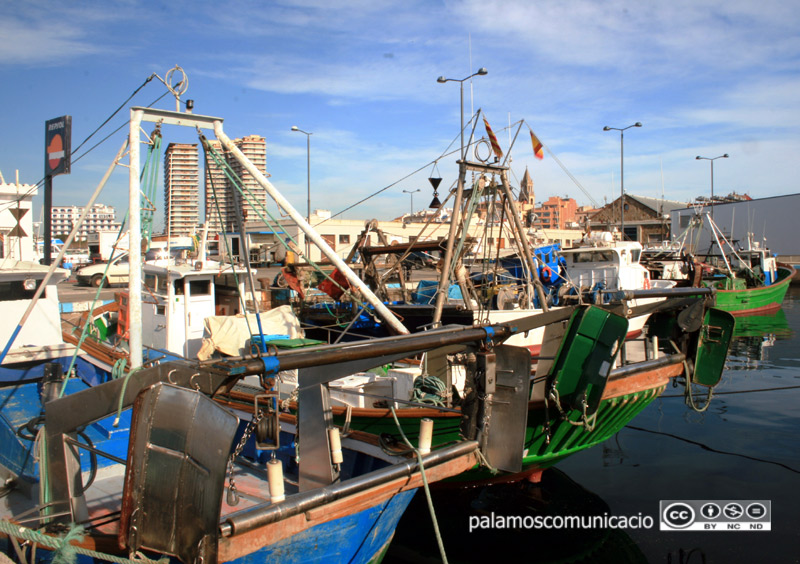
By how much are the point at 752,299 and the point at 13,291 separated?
1161 inches

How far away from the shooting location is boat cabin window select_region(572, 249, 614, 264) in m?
21.1

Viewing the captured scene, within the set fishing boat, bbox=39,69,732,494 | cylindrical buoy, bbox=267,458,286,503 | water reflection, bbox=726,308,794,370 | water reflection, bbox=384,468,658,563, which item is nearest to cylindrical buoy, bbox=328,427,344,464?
fishing boat, bbox=39,69,732,494

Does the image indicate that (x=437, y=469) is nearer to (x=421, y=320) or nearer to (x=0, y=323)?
(x=0, y=323)

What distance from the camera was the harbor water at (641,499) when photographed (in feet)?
22.4

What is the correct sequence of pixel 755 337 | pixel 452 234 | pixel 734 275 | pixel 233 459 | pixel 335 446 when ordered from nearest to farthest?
1. pixel 233 459
2. pixel 335 446
3. pixel 452 234
4. pixel 755 337
5. pixel 734 275

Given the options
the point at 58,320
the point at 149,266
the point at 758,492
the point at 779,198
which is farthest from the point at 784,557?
the point at 779,198

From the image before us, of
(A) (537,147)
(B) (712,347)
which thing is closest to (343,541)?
(B) (712,347)

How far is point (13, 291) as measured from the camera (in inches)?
355

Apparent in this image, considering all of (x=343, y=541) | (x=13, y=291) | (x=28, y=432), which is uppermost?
(x=13, y=291)

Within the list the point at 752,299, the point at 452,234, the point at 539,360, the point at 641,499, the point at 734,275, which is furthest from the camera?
the point at 734,275

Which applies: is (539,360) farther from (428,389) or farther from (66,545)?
(66,545)

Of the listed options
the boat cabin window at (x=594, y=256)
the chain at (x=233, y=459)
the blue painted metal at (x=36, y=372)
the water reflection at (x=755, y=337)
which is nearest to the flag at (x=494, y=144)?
the chain at (x=233, y=459)

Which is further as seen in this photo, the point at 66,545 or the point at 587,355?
the point at 587,355

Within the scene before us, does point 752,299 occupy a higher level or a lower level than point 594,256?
lower
